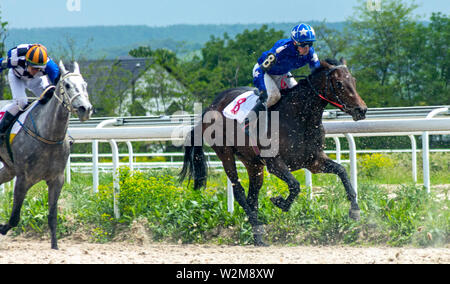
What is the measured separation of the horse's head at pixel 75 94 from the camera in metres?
4.64

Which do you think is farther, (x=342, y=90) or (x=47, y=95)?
(x=47, y=95)

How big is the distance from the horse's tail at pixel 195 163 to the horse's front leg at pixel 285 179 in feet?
3.85

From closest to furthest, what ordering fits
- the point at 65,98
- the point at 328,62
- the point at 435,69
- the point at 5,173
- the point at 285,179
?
the point at 65,98, the point at 285,179, the point at 328,62, the point at 5,173, the point at 435,69

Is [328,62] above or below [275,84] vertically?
above

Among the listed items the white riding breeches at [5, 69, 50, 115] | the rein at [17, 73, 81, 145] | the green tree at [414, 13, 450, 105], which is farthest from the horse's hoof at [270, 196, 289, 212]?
the green tree at [414, 13, 450, 105]

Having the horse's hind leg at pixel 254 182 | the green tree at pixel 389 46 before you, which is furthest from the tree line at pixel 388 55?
the horse's hind leg at pixel 254 182

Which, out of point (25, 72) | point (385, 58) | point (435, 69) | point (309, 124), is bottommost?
point (309, 124)

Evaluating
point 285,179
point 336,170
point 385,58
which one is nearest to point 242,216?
point 285,179

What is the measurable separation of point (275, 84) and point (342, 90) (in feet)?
2.29

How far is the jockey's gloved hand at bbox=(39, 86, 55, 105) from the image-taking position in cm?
523

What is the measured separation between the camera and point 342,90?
489 cm

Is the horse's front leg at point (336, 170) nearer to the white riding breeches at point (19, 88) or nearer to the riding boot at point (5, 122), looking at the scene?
the white riding breeches at point (19, 88)

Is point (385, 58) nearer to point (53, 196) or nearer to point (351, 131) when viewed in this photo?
point (351, 131)
